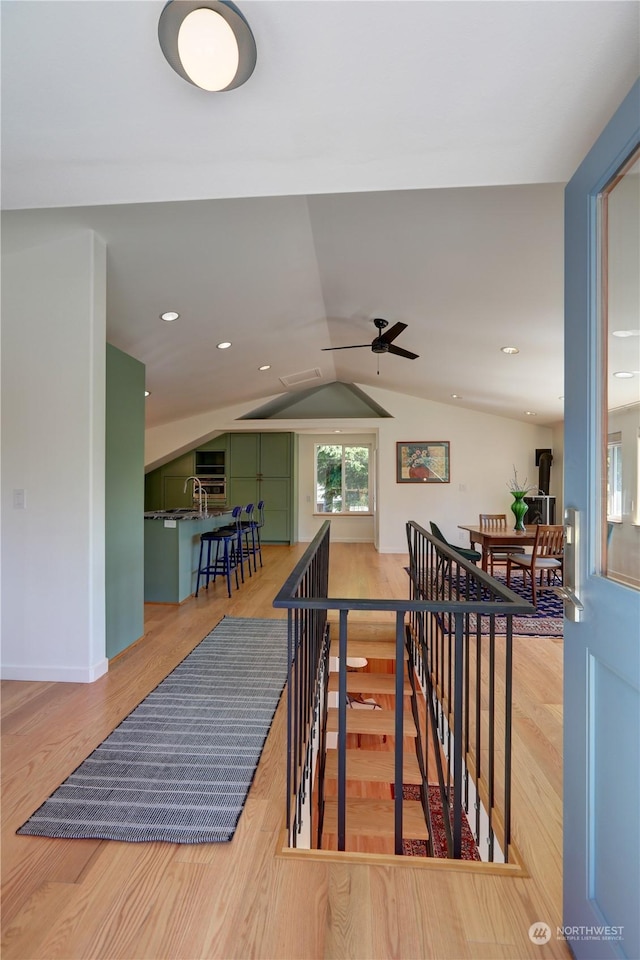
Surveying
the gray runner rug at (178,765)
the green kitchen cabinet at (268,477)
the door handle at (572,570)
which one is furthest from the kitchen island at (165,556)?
the door handle at (572,570)

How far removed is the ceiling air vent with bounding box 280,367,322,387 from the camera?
6.63 metres

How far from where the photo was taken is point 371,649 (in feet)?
12.1

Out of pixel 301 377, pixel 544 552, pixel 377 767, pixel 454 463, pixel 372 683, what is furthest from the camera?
pixel 454 463

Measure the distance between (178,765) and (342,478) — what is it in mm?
7463

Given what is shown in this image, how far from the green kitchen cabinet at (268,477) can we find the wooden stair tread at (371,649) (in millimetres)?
4640

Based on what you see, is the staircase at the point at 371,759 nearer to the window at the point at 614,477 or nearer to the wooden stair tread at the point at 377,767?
the wooden stair tread at the point at 377,767

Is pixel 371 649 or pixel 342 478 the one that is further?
pixel 342 478

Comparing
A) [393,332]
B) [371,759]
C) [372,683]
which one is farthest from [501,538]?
[371,759]

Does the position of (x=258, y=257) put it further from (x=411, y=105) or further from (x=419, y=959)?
(x=419, y=959)

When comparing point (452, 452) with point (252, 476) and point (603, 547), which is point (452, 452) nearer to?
point (252, 476)

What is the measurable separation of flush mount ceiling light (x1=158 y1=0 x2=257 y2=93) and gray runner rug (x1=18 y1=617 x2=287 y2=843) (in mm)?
2235

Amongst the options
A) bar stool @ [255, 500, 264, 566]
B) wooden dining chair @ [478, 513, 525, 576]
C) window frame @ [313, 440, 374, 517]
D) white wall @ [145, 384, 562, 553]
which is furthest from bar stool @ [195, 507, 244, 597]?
window frame @ [313, 440, 374, 517]

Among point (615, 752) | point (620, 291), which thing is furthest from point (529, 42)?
point (615, 752)

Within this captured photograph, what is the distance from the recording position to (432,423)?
7789 mm
